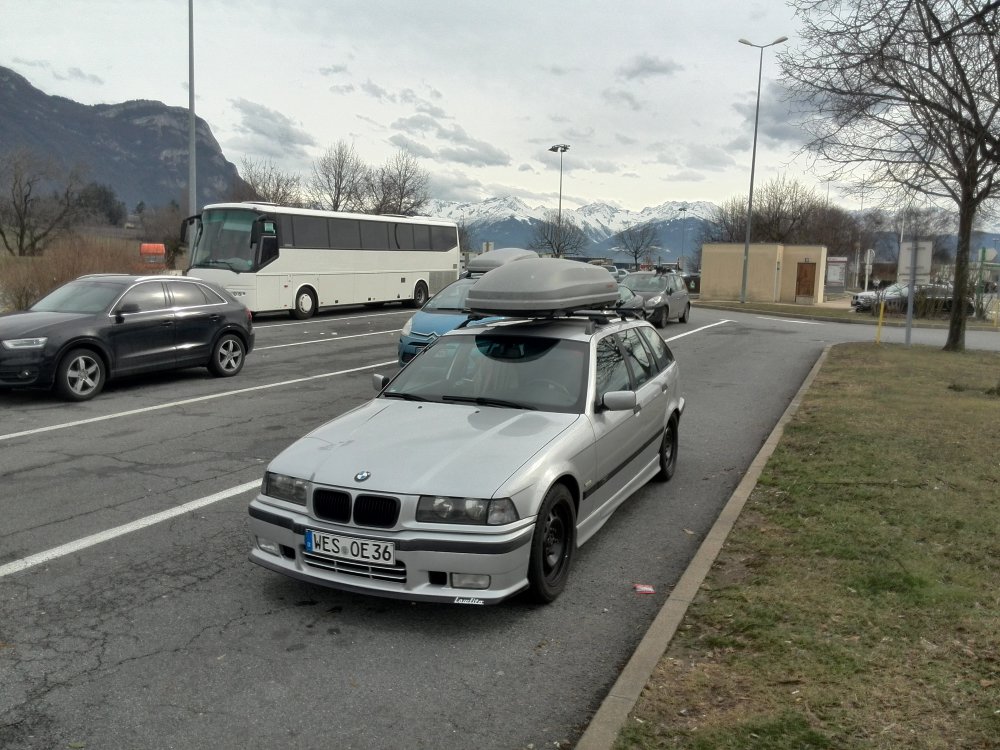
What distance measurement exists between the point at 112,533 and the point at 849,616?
4.69 metres

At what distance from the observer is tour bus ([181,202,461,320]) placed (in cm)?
2212

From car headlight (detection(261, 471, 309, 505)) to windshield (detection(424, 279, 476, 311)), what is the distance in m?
8.30

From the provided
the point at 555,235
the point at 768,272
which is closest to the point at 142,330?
the point at 768,272

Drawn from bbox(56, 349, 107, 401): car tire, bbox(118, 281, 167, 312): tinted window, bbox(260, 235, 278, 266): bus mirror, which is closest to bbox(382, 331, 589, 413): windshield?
bbox(56, 349, 107, 401): car tire

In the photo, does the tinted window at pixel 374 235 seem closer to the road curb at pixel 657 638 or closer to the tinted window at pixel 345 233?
the tinted window at pixel 345 233

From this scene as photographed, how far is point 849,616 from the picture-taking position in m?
4.26

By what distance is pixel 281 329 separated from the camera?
20719 millimetres

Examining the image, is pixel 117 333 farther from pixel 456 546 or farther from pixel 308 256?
pixel 308 256

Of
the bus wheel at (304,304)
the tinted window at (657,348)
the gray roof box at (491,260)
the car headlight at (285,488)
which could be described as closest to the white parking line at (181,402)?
the gray roof box at (491,260)

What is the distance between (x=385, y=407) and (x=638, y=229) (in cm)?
11288

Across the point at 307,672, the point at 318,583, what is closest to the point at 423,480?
the point at 318,583

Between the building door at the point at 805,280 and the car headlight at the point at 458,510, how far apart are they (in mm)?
45480

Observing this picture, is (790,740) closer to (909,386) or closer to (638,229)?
(909,386)

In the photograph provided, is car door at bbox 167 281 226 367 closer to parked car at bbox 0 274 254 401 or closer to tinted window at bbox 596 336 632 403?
parked car at bbox 0 274 254 401
